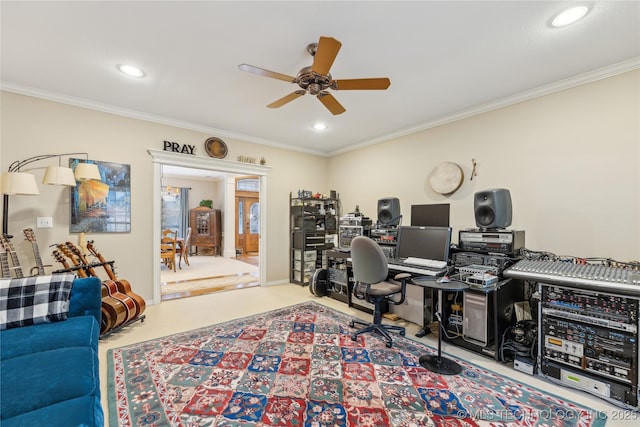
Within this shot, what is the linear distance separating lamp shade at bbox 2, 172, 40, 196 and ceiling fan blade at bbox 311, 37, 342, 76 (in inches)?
113

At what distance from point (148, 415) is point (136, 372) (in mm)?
583

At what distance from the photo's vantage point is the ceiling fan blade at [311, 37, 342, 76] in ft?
5.48

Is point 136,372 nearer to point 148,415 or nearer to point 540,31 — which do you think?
point 148,415

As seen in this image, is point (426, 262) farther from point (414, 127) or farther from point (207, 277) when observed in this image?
point (207, 277)

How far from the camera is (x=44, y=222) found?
2.99 m

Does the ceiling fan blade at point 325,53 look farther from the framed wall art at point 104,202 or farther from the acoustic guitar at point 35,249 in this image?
the acoustic guitar at point 35,249

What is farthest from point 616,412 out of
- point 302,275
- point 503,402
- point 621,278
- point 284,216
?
point 284,216

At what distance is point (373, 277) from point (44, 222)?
361 centimetres

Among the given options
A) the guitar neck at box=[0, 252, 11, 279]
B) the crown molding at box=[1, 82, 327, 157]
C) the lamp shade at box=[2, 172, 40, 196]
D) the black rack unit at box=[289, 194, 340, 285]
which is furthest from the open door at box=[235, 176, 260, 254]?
the guitar neck at box=[0, 252, 11, 279]

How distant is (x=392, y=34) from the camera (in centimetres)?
201

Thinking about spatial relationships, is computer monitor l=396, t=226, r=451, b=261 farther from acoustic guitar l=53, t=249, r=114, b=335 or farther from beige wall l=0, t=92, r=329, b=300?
acoustic guitar l=53, t=249, r=114, b=335

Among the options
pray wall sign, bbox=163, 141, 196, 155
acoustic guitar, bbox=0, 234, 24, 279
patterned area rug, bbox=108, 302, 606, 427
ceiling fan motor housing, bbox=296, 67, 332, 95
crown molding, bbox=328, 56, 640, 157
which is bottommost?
patterned area rug, bbox=108, 302, 606, 427

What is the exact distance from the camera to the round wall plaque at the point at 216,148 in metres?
4.12

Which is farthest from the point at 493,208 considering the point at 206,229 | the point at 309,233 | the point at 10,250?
the point at 206,229
